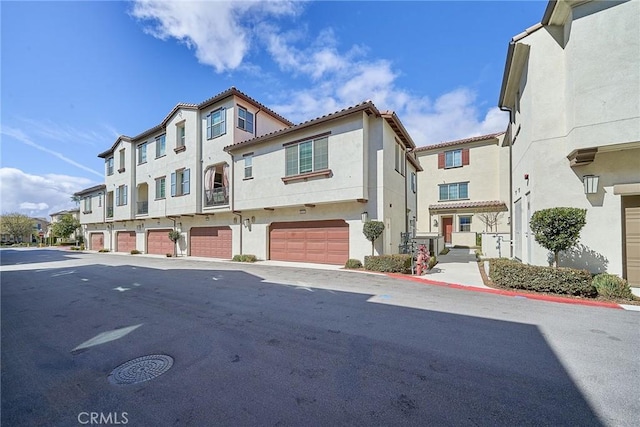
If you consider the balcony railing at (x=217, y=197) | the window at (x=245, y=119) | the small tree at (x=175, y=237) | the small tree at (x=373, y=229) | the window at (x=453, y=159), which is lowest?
the small tree at (x=175, y=237)

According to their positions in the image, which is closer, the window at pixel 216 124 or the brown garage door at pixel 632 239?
the brown garage door at pixel 632 239

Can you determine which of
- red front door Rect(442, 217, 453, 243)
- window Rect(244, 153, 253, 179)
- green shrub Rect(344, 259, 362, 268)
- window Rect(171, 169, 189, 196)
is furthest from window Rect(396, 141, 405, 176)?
window Rect(171, 169, 189, 196)

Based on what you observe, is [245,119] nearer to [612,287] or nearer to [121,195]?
[121,195]

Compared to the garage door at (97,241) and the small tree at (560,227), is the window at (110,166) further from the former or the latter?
the small tree at (560,227)

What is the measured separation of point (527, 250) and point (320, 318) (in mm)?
8806

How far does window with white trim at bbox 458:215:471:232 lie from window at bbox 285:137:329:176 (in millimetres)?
17218

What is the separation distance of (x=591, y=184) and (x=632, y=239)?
182 centimetres

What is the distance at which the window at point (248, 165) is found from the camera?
15.6 m

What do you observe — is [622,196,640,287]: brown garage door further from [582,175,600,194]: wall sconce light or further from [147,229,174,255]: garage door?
[147,229,174,255]: garage door

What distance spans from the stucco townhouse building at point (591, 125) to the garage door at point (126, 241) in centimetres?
3013

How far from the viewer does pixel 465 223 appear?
24.2 metres
